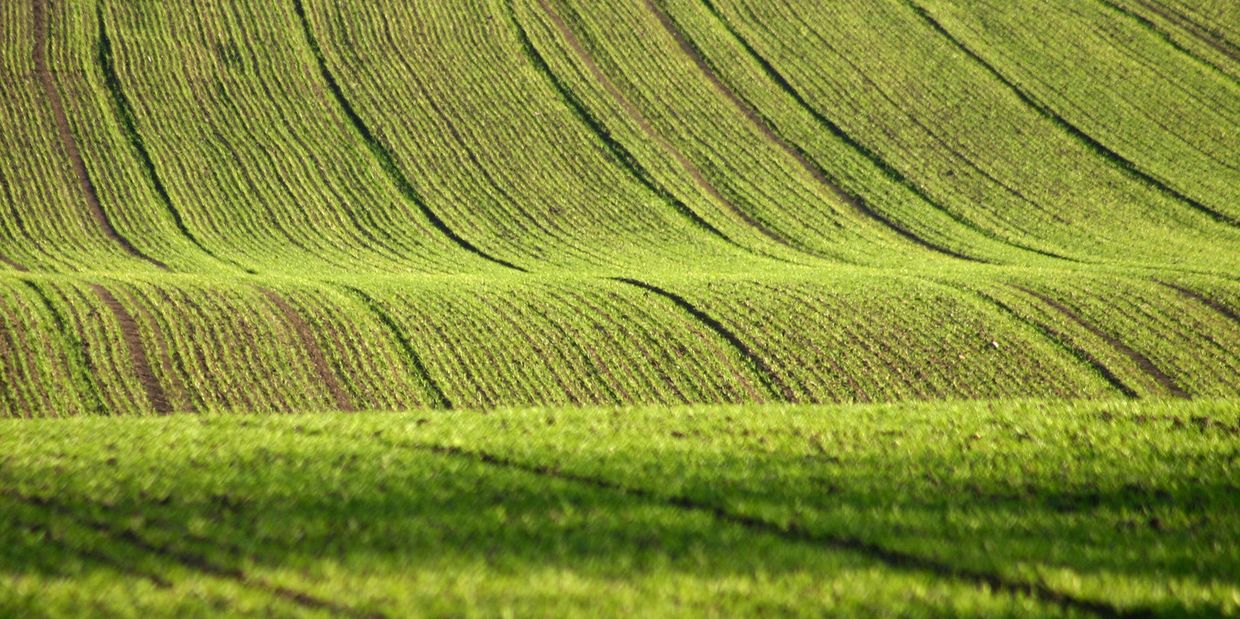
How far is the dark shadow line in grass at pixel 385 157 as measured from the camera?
126 ft

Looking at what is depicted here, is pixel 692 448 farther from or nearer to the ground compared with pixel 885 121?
nearer to the ground

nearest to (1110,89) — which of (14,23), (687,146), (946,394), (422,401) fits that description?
(687,146)

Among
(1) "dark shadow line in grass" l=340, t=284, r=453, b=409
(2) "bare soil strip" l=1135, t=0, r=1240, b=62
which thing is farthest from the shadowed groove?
(1) "dark shadow line in grass" l=340, t=284, r=453, b=409

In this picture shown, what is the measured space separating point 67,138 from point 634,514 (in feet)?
149

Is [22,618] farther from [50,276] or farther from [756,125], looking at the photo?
[756,125]

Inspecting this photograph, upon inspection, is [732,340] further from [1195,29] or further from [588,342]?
[1195,29]

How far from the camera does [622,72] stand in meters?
53.0

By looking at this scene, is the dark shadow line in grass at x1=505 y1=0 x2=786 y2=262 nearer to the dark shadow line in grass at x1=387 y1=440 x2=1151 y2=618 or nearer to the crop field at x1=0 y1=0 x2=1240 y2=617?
the crop field at x1=0 y1=0 x2=1240 y2=617

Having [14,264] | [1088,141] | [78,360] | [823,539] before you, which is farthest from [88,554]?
[1088,141]

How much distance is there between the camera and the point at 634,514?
9305 millimetres

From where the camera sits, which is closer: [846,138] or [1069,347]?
[1069,347]

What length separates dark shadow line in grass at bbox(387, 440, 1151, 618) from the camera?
712cm

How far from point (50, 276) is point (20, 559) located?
2499 cm

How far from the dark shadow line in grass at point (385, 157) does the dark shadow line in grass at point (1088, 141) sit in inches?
1222
